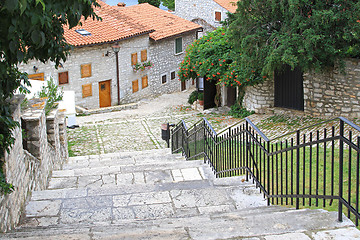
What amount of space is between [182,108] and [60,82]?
265 inches

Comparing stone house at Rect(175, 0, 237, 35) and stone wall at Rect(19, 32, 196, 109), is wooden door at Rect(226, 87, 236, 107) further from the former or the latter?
stone house at Rect(175, 0, 237, 35)

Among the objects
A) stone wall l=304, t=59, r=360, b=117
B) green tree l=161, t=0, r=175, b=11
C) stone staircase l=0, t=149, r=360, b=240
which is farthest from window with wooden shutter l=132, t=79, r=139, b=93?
green tree l=161, t=0, r=175, b=11

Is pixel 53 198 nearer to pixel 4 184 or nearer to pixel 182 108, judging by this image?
pixel 4 184

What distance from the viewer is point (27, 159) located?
256 inches

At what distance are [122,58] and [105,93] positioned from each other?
88.0 inches

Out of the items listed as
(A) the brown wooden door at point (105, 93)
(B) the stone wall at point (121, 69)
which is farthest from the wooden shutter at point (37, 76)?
(A) the brown wooden door at point (105, 93)

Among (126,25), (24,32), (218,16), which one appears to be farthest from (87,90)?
(24,32)

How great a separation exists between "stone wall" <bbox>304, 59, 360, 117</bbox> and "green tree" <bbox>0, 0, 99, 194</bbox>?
1153cm

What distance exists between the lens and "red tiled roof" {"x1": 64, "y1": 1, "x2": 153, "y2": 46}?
24641 mm

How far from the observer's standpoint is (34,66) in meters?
22.9

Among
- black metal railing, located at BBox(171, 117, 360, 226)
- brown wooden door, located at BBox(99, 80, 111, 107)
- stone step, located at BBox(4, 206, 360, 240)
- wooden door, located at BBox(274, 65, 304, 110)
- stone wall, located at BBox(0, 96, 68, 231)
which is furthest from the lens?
brown wooden door, located at BBox(99, 80, 111, 107)

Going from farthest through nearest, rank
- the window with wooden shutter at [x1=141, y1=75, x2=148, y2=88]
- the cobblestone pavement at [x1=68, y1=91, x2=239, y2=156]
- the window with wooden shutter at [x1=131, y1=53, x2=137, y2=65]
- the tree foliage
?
the window with wooden shutter at [x1=141, y1=75, x2=148, y2=88] → the window with wooden shutter at [x1=131, y1=53, x2=137, y2=65] → the tree foliage → the cobblestone pavement at [x1=68, y1=91, x2=239, y2=156]

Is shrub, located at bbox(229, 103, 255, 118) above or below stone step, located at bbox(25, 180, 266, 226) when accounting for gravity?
above

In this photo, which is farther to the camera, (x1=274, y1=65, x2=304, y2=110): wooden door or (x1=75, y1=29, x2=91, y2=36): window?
(x1=75, y1=29, x2=91, y2=36): window
